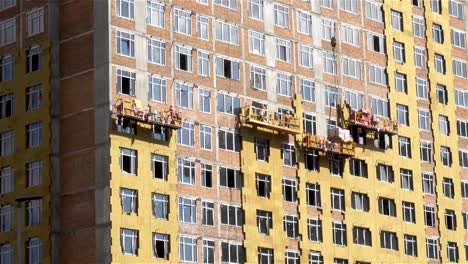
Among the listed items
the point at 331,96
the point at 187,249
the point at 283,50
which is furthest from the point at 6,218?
the point at 331,96

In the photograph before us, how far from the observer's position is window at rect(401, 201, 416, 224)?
4405 inches

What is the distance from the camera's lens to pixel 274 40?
105312mm

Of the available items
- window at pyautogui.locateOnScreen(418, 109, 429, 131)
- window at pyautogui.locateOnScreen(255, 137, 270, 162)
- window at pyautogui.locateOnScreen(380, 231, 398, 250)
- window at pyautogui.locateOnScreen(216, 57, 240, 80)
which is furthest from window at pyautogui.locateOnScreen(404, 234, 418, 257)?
window at pyautogui.locateOnScreen(216, 57, 240, 80)

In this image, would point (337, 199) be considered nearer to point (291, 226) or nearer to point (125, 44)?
point (291, 226)

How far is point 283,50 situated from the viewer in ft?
348

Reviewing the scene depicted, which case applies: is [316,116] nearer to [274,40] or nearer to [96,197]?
[274,40]

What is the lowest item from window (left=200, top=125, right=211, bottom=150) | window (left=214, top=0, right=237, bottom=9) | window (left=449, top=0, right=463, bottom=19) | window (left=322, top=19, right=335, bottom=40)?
window (left=200, top=125, right=211, bottom=150)

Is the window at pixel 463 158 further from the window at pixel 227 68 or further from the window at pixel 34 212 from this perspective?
the window at pixel 34 212

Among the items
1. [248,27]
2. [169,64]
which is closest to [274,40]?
[248,27]

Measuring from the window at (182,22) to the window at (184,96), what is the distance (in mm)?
4208

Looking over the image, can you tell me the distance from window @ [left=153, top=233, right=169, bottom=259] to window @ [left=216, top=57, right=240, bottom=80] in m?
14.1

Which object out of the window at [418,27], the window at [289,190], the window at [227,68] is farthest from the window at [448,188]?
the window at [227,68]

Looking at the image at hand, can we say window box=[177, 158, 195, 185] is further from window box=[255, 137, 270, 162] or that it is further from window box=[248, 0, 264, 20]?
window box=[248, 0, 264, 20]

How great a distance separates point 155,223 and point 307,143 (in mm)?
16825
